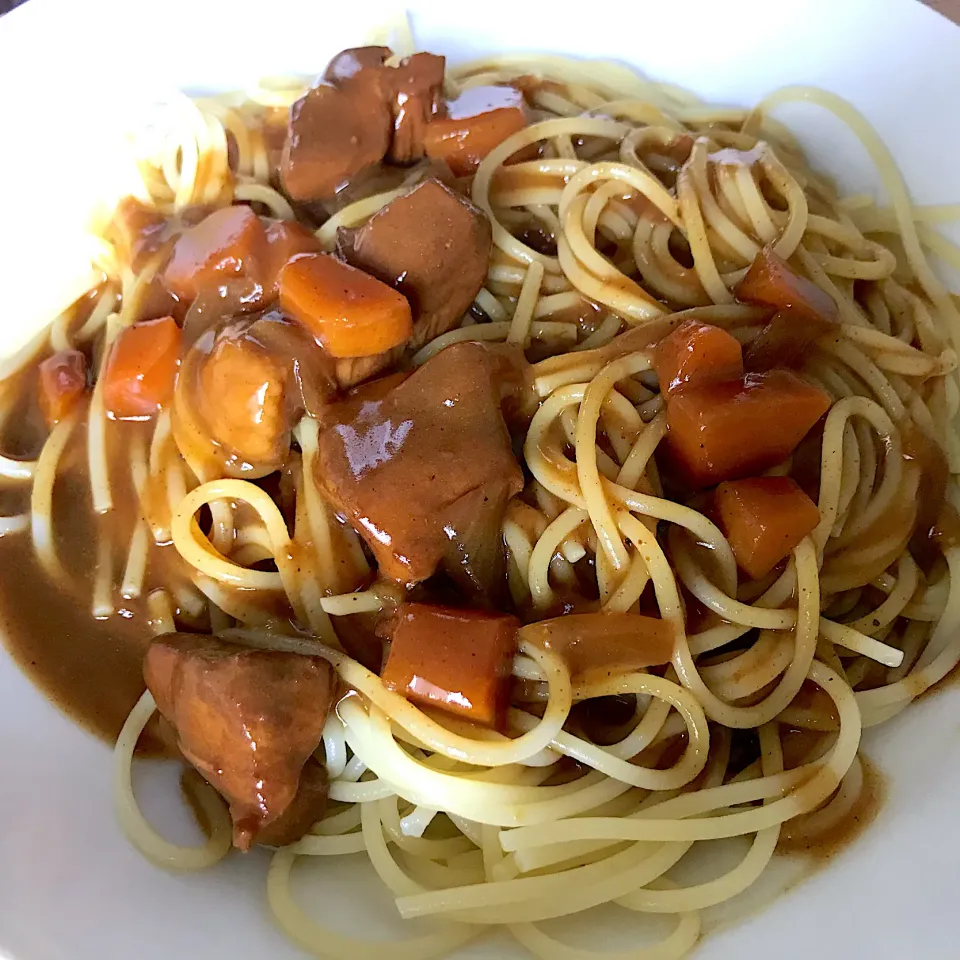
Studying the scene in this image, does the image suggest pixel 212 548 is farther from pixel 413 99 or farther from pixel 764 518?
pixel 413 99

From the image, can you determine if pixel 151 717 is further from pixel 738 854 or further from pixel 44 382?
pixel 738 854

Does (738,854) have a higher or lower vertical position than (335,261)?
lower

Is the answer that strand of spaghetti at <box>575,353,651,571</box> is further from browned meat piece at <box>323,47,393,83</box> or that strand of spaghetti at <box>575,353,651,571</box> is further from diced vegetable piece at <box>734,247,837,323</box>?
browned meat piece at <box>323,47,393,83</box>

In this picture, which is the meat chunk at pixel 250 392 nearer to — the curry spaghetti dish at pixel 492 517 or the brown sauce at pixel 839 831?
the curry spaghetti dish at pixel 492 517

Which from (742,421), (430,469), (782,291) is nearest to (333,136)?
(430,469)

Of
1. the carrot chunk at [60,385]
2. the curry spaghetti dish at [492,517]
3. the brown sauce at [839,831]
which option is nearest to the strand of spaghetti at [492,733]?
the curry spaghetti dish at [492,517]

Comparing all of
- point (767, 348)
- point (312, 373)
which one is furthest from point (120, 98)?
point (767, 348)
